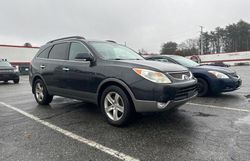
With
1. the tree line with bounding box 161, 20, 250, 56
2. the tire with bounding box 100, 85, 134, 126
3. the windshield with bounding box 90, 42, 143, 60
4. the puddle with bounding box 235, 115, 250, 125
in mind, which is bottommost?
the puddle with bounding box 235, 115, 250, 125

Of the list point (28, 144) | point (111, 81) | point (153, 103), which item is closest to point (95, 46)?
point (111, 81)

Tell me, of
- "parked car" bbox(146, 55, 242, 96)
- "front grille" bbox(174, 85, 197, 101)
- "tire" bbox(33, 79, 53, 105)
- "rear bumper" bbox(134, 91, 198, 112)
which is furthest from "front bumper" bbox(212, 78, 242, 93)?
"tire" bbox(33, 79, 53, 105)

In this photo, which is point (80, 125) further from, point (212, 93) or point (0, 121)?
point (212, 93)

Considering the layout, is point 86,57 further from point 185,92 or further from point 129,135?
point 185,92

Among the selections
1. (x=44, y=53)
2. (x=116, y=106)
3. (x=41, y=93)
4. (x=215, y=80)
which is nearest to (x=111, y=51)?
(x=116, y=106)

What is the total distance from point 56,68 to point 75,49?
712 mm

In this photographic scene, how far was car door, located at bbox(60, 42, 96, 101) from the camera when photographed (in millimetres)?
4656

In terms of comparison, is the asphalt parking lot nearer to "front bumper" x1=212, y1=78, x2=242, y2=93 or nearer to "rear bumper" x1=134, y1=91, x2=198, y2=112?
"rear bumper" x1=134, y1=91, x2=198, y2=112

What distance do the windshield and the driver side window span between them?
230mm

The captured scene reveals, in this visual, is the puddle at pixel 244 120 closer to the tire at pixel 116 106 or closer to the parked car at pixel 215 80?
the tire at pixel 116 106

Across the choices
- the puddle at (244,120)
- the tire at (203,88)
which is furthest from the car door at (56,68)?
the tire at (203,88)

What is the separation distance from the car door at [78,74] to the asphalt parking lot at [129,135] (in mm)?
553

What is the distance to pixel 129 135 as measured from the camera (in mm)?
3789

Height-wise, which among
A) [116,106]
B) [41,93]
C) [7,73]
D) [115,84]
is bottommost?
[116,106]
